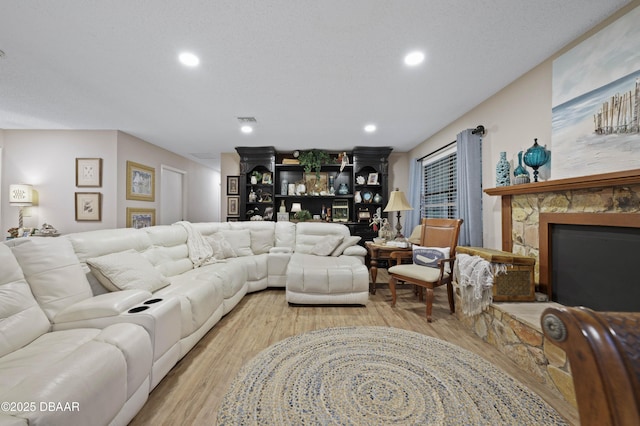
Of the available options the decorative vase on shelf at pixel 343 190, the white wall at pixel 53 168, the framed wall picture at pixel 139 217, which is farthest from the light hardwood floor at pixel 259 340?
the white wall at pixel 53 168

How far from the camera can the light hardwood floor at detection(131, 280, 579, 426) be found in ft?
4.41

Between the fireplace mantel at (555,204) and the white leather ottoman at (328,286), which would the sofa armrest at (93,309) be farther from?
the fireplace mantel at (555,204)

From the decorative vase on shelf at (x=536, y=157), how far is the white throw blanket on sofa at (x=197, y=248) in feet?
11.4

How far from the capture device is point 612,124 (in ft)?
5.27

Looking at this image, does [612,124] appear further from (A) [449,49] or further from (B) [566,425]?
(B) [566,425]

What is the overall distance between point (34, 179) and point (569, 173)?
691 centimetres

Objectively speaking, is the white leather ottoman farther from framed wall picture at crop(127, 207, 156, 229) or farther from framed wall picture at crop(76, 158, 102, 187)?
framed wall picture at crop(76, 158, 102, 187)

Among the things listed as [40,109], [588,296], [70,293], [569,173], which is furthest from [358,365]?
[40,109]

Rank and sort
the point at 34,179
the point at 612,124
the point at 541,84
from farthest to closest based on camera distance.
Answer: the point at 34,179 < the point at 541,84 < the point at 612,124

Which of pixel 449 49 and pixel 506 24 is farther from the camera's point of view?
pixel 449 49

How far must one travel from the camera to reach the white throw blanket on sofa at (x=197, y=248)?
2.89 meters

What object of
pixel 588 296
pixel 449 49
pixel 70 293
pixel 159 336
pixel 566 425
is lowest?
pixel 566 425

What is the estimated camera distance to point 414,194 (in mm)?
4625

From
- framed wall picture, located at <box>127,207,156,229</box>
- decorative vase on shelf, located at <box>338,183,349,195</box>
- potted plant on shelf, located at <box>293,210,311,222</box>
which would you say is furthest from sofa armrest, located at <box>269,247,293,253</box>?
framed wall picture, located at <box>127,207,156,229</box>
